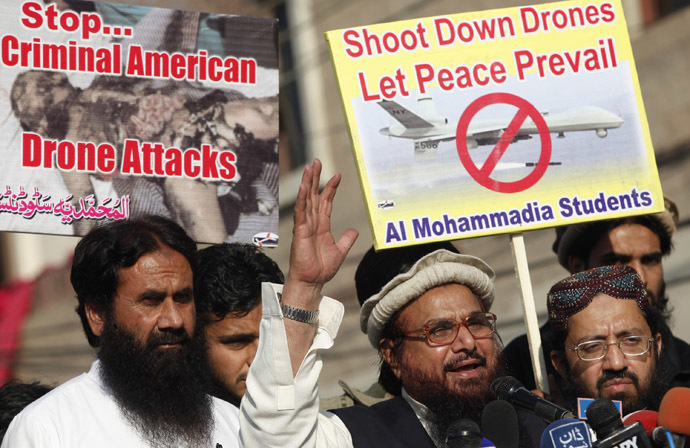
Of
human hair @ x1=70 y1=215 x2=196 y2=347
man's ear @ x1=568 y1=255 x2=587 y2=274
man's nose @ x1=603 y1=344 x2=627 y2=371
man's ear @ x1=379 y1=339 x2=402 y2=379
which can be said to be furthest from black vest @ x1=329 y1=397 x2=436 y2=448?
man's ear @ x1=568 y1=255 x2=587 y2=274

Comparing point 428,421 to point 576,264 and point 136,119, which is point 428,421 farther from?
point 136,119

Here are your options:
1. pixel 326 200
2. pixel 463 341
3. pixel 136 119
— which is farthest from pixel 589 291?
pixel 136 119

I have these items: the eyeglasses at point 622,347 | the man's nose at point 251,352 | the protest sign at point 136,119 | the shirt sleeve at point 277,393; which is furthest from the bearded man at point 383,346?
the protest sign at point 136,119

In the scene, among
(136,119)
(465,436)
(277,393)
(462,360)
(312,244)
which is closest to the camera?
(465,436)

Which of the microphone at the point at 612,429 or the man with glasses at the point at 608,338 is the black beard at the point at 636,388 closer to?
the man with glasses at the point at 608,338

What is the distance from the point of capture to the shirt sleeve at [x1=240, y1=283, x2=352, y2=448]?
11.7 ft

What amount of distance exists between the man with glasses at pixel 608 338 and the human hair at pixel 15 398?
7.03 ft

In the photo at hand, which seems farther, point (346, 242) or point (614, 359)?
point (614, 359)

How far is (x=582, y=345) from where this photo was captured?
425cm

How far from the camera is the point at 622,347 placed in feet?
13.8

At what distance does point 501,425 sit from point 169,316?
1.42 metres

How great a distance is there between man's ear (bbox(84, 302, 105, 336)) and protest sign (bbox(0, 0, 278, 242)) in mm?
484

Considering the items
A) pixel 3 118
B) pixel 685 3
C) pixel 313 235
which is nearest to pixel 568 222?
pixel 313 235

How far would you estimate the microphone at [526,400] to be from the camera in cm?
327
